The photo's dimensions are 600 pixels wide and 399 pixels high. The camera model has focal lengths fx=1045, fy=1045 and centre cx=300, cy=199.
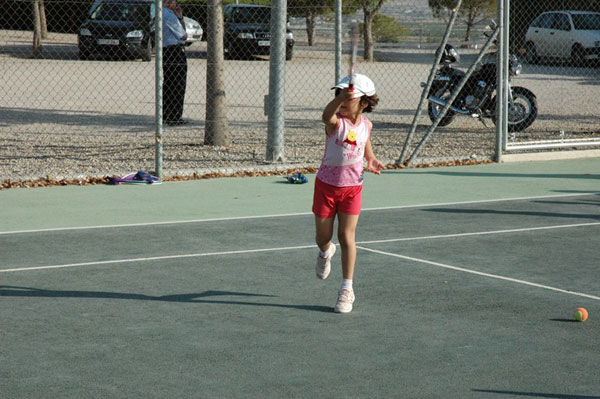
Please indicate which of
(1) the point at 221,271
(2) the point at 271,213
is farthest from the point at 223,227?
(1) the point at 221,271

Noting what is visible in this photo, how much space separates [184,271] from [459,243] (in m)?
2.36

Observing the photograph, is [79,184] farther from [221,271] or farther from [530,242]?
[530,242]

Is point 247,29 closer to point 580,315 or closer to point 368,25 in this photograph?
point 368,25

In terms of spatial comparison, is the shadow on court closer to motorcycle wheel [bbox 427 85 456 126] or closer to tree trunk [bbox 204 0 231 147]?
tree trunk [bbox 204 0 231 147]

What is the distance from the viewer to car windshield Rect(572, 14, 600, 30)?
30253 mm

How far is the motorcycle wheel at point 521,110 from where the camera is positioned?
1586 cm

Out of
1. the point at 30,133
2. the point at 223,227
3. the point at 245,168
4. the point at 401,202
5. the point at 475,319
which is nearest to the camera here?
the point at 475,319

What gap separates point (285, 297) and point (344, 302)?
1.69 ft

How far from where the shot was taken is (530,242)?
336 inches

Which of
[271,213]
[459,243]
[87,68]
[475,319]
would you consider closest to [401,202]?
[271,213]

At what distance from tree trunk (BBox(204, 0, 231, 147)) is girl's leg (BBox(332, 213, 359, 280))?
7.31 metres

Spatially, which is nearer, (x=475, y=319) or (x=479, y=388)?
(x=479, y=388)

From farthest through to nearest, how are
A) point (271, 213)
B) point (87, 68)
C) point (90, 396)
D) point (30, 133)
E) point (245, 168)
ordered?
point (87, 68) < point (30, 133) < point (245, 168) < point (271, 213) < point (90, 396)

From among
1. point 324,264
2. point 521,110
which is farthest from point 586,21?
point 324,264
